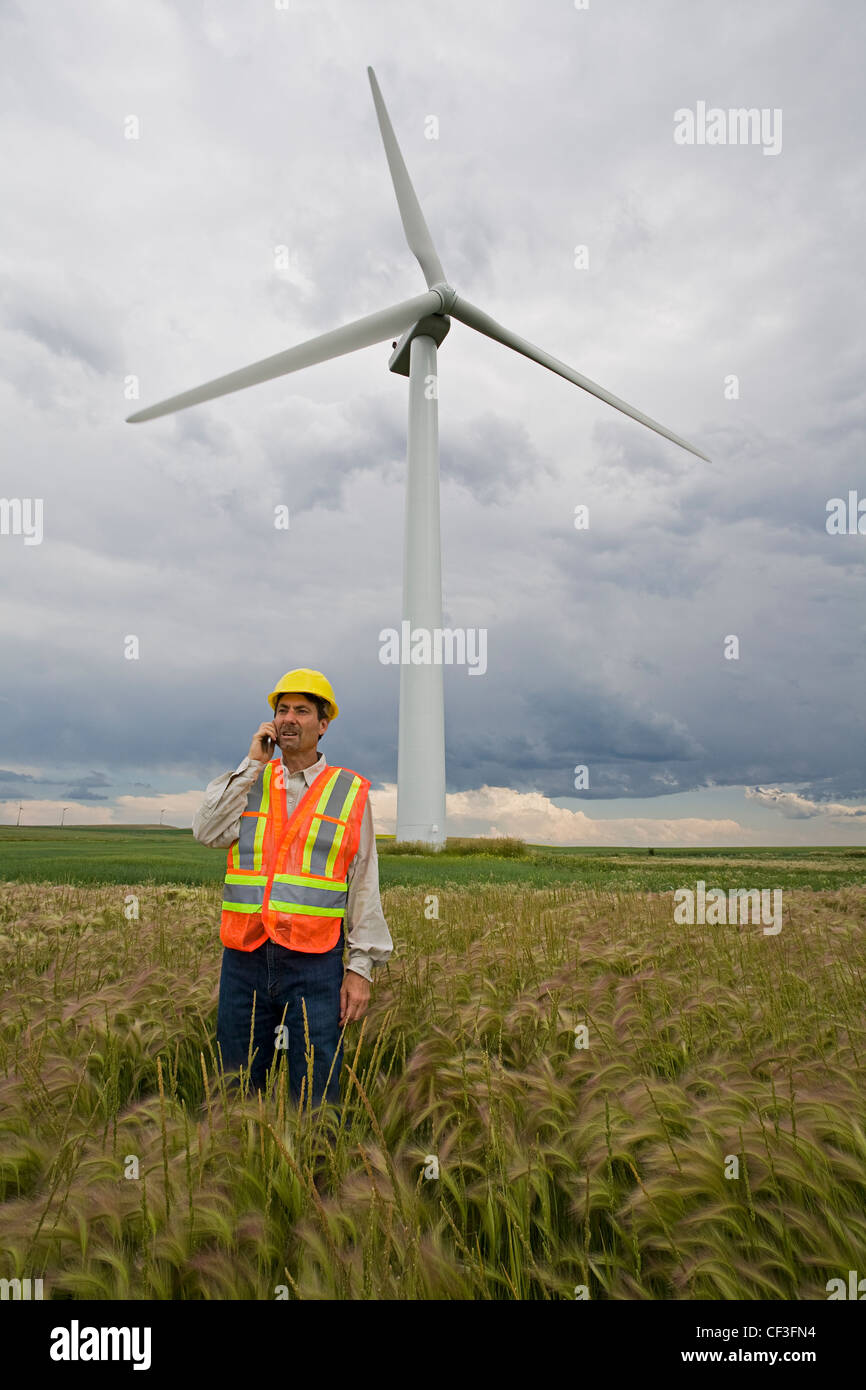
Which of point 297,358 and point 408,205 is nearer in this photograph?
point 297,358

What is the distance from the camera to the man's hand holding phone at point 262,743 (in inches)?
190

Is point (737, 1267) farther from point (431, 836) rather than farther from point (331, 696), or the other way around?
point (431, 836)

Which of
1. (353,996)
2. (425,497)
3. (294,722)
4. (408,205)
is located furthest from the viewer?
(425,497)

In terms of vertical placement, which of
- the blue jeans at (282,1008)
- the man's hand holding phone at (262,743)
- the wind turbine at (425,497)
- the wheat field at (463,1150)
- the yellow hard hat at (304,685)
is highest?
the wind turbine at (425,497)

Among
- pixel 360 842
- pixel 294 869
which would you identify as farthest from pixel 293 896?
pixel 360 842

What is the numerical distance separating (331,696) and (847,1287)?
3860mm

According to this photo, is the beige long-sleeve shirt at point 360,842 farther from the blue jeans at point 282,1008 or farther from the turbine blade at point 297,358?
the turbine blade at point 297,358

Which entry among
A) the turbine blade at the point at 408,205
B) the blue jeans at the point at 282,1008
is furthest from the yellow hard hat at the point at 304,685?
the turbine blade at the point at 408,205

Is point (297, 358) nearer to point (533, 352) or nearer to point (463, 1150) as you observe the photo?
point (533, 352)

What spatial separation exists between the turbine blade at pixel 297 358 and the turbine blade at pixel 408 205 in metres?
2.85

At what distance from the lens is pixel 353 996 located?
15.5 ft

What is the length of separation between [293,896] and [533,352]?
3202 centimetres

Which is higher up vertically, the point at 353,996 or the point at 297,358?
the point at 297,358
